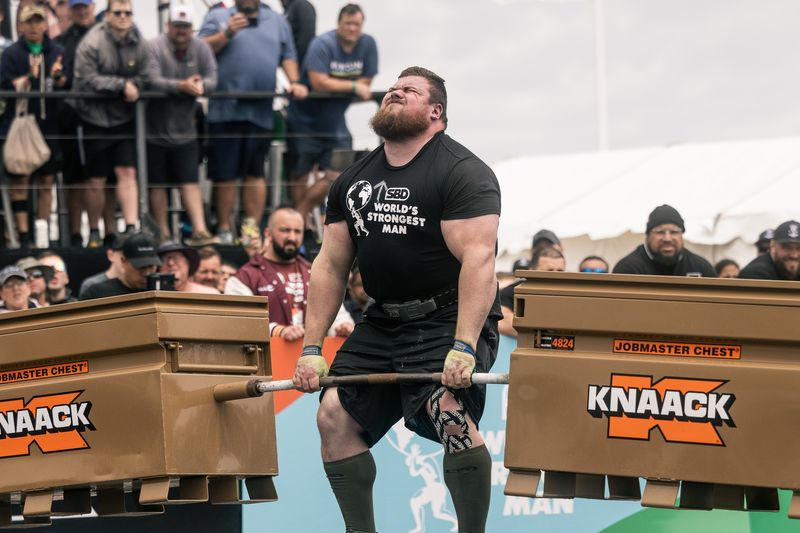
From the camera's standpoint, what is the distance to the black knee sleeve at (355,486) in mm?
6102

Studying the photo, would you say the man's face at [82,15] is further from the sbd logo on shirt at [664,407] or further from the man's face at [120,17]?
the sbd logo on shirt at [664,407]

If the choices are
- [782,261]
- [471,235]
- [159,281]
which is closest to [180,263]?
[159,281]

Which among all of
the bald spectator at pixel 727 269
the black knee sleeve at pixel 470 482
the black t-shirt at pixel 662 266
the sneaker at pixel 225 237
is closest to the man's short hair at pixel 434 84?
the black knee sleeve at pixel 470 482

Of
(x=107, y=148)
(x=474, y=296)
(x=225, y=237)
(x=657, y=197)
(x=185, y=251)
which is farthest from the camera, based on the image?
(x=657, y=197)

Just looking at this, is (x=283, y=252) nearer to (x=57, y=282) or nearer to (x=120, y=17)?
(x=57, y=282)

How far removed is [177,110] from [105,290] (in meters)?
2.53

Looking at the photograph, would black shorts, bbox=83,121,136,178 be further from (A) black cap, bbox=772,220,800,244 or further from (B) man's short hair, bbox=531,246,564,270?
(A) black cap, bbox=772,220,800,244

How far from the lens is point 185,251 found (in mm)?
8766

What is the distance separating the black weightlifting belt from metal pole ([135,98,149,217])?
176 inches

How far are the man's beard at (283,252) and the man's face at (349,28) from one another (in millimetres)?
2633

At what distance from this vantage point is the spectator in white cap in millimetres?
10172

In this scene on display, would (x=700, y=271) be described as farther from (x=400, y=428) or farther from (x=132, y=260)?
(x=132, y=260)

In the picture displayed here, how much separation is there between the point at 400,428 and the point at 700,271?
2.41 metres

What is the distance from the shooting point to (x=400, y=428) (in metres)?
8.02
